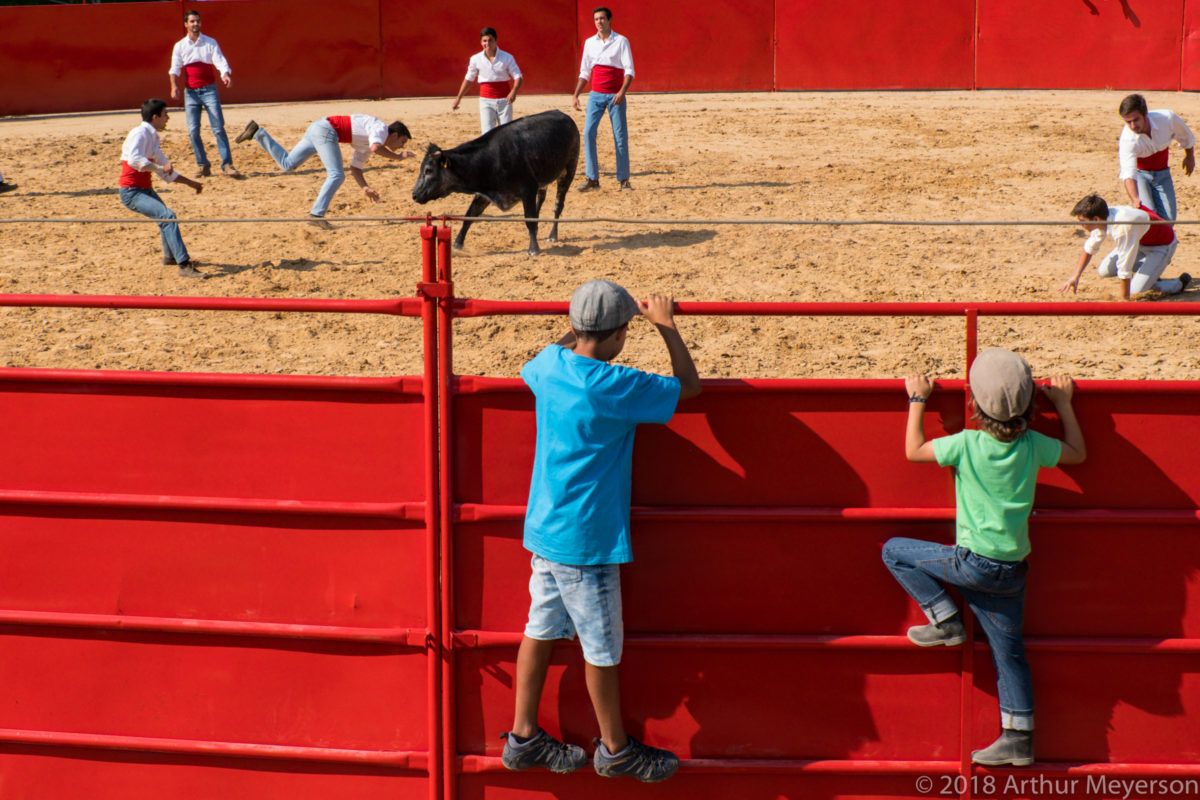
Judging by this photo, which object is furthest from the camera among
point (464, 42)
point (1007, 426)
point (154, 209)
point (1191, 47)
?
point (464, 42)

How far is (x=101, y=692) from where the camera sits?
4242 millimetres

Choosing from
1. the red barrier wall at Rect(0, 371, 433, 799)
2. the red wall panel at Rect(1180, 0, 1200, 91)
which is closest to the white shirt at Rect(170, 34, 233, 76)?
the red barrier wall at Rect(0, 371, 433, 799)

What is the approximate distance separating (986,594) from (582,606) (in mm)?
1329

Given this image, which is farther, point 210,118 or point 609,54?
point 210,118

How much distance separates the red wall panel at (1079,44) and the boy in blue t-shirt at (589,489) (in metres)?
17.3

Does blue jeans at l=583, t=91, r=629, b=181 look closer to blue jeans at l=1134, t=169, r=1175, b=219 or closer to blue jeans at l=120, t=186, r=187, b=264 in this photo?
blue jeans at l=120, t=186, r=187, b=264

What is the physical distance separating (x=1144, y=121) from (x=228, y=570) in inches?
322

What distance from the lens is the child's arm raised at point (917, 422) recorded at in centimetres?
380

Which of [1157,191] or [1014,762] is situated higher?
[1157,191]

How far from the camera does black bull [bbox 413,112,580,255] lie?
37.4ft

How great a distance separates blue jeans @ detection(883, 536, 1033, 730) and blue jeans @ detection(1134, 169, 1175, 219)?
6.91 metres

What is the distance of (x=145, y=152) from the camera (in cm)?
1034

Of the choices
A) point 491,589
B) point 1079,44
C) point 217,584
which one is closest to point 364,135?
point 217,584

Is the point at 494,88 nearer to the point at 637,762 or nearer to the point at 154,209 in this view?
the point at 154,209
